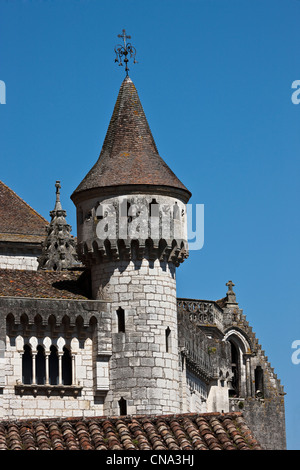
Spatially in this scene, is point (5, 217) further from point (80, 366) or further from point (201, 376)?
point (80, 366)

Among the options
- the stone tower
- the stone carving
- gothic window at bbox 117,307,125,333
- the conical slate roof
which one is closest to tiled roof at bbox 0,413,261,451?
the stone tower

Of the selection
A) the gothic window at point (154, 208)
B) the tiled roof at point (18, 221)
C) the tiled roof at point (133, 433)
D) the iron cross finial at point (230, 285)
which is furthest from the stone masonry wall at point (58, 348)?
the iron cross finial at point (230, 285)

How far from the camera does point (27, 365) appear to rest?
58.9m

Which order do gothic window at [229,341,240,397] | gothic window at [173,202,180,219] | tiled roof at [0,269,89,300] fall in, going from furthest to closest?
gothic window at [229,341,240,397]
gothic window at [173,202,180,219]
tiled roof at [0,269,89,300]

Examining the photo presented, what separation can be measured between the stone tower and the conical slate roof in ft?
0.15

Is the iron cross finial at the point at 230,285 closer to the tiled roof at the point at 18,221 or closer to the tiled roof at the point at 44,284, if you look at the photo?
the tiled roof at the point at 18,221

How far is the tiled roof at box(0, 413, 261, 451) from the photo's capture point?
137ft

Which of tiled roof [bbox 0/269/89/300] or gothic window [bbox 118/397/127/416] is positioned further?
tiled roof [bbox 0/269/89/300]

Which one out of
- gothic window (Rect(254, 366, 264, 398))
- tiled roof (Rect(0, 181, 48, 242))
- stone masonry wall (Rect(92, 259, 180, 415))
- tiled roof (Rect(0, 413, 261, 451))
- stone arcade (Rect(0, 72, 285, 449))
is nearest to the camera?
tiled roof (Rect(0, 413, 261, 451))

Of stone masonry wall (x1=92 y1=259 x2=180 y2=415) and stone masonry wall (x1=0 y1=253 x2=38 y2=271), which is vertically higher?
stone masonry wall (x1=0 y1=253 x2=38 y2=271)

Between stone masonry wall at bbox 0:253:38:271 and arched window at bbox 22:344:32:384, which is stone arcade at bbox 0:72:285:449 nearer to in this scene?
arched window at bbox 22:344:32:384

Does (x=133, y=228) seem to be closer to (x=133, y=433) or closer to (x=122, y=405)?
(x=122, y=405)

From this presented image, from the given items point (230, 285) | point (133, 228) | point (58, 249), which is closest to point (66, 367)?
point (133, 228)
